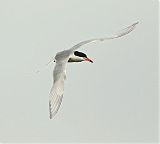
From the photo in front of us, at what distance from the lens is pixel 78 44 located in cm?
1498

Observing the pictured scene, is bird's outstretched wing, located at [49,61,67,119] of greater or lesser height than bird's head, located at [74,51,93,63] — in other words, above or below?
below

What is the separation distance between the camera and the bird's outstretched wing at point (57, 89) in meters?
10.0

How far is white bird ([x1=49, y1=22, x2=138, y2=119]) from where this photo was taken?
10219 millimetres

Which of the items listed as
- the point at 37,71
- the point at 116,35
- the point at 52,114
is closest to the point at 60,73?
the point at 37,71

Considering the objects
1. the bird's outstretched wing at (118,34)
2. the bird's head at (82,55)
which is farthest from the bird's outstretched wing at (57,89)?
the bird's outstretched wing at (118,34)

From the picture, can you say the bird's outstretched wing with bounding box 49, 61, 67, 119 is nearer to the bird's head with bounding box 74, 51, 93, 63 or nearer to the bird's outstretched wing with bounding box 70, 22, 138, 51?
the bird's head with bounding box 74, 51, 93, 63

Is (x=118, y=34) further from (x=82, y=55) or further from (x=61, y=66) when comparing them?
(x=61, y=66)

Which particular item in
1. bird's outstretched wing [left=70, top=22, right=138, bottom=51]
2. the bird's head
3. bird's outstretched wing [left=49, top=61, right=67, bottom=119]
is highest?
bird's outstretched wing [left=70, top=22, right=138, bottom=51]

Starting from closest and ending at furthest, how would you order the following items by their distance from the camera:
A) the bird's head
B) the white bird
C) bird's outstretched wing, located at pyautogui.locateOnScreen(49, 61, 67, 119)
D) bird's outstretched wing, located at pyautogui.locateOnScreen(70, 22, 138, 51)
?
bird's outstretched wing, located at pyautogui.locateOnScreen(49, 61, 67, 119), the white bird, the bird's head, bird's outstretched wing, located at pyautogui.locateOnScreen(70, 22, 138, 51)

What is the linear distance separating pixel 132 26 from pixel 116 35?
0.55m

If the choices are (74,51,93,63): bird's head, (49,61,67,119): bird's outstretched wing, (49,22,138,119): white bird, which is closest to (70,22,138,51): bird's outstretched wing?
(49,22,138,119): white bird

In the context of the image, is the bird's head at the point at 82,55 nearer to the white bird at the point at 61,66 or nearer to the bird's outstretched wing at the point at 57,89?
the white bird at the point at 61,66

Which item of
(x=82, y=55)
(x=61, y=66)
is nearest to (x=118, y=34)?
(x=82, y=55)

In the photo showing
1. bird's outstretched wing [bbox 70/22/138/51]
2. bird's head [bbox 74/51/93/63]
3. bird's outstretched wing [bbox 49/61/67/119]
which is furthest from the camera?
bird's outstretched wing [bbox 70/22/138/51]
